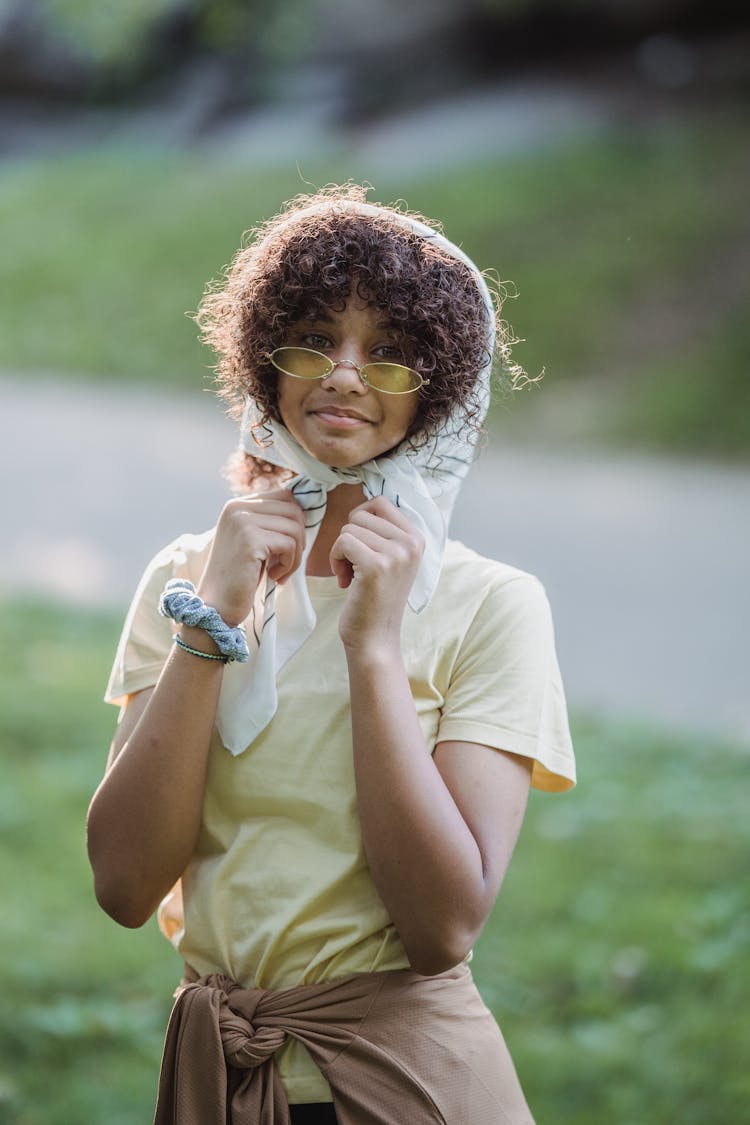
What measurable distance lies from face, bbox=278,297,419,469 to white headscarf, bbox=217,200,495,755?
0.04m

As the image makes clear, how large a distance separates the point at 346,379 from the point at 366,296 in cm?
9

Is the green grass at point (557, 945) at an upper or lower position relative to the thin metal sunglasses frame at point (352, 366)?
lower

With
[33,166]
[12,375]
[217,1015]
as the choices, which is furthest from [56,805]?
[33,166]

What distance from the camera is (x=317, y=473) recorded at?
150 cm

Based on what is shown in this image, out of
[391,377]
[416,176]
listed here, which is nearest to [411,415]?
[391,377]

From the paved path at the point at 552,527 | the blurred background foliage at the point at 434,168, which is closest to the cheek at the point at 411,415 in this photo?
the paved path at the point at 552,527

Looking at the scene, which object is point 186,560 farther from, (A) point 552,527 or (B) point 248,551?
(A) point 552,527

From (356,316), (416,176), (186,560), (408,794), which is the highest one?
(416,176)

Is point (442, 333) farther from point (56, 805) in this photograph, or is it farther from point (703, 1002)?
point (56, 805)

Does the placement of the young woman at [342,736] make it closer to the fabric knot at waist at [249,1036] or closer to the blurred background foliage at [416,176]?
the fabric knot at waist at [249,1036]

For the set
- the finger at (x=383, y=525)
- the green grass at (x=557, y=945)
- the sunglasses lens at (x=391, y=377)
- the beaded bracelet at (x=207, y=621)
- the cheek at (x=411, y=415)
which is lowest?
the green grass at (x=557, y=945)

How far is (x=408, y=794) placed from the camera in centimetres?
132

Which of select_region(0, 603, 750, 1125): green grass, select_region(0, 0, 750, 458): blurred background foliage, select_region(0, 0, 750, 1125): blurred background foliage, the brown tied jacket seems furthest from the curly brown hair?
select_region(0, 0, 750, 458): blurred background foliage

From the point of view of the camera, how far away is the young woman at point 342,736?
4.46 ft
